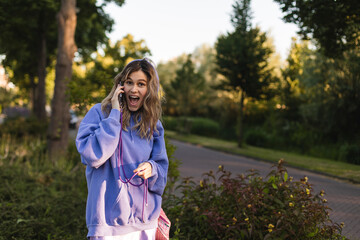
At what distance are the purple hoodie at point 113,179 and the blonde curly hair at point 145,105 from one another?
0.16ft

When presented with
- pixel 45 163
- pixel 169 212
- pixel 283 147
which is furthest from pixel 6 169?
pixel 283 147

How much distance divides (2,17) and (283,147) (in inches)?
461

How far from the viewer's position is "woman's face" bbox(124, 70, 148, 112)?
2.33 meters

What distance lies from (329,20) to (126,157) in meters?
6.66

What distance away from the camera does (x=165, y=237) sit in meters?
2.39

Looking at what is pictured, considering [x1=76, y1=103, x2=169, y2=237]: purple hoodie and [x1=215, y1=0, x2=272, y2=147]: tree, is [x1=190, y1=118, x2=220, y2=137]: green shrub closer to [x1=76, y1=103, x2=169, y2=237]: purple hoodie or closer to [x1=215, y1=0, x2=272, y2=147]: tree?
[x1=215, y1=0, x2=272, y2=147]: tree

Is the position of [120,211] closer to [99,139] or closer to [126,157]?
[126,157]

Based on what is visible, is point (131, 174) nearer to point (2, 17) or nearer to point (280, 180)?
point (280, 180)

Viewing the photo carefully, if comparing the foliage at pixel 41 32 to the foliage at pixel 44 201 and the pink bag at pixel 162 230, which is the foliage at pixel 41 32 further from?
the pink bag at pixel 162 230

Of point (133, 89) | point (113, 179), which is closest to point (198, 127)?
point (133, 89)

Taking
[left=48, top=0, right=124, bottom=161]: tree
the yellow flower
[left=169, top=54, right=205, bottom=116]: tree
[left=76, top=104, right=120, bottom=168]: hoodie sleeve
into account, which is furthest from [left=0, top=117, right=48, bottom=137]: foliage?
[left=169, top=54, right=205, bottom=116]: tree

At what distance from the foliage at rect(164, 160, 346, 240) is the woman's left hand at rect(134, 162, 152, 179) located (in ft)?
5.08

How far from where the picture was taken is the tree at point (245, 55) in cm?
1759

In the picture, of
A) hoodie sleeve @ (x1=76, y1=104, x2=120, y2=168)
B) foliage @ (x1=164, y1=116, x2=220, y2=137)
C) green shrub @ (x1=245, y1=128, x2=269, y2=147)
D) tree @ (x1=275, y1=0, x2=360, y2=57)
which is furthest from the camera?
foliage @ (x1=164, y1=116, x2=220, y2=137)
